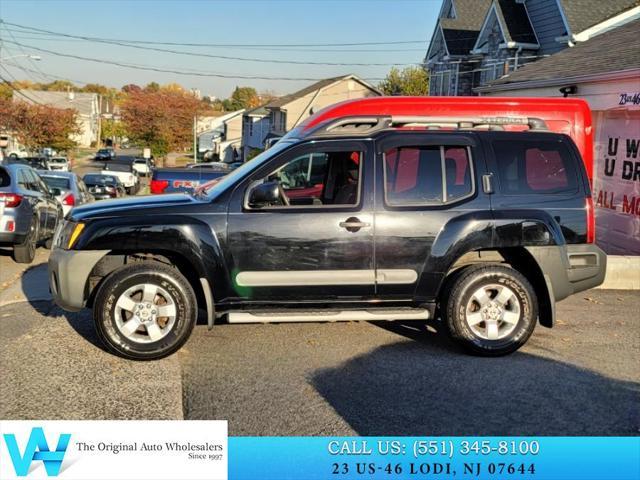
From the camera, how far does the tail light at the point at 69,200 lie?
14.8 m

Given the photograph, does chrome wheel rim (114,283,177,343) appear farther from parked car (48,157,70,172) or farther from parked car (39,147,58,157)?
parked car (39,147,58,157)

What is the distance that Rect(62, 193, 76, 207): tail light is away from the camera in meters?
14.8

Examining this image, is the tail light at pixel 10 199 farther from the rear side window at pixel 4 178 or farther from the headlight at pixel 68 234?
the headlight at pixel 68 234

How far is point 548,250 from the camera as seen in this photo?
5.77m

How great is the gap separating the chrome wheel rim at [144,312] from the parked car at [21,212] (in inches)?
211

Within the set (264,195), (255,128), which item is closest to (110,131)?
(255,128)

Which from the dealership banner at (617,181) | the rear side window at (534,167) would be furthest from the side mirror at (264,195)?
the dealership banner at (617,181)

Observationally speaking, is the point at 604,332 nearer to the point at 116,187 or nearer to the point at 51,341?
the point at 51,341

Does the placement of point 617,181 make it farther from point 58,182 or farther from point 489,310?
point 58,182

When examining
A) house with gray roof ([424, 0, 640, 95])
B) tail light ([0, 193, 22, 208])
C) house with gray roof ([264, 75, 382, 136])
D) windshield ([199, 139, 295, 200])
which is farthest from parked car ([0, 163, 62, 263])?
house with gray roof ([264, 75, 382, 136])

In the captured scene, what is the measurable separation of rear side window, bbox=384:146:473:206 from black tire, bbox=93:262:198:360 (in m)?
1.96

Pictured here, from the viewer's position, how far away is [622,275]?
8.45 m

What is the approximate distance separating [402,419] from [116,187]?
26045 millimetres

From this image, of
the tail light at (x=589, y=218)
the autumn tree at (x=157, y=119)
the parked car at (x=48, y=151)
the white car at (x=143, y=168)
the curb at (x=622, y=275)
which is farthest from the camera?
the autumn tree at (x=157, y=119)
